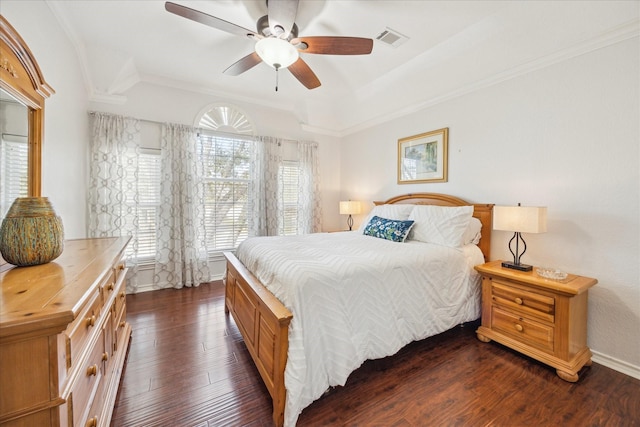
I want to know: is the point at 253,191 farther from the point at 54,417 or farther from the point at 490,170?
the point at 54,417

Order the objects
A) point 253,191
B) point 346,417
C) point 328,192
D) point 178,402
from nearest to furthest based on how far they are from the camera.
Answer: point 346,417 < point 178,402 < point 253,191 < point 328,192

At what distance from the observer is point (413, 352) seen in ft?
7.07

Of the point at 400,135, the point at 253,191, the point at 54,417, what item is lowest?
the point at 54,417

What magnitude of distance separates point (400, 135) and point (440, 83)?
848 mm

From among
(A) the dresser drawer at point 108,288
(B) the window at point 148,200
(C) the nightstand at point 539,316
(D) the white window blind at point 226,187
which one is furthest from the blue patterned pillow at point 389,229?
(B) the window at point 148,200

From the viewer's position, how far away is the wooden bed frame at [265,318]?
4.68ft

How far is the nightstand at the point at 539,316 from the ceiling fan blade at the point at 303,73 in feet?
7.89

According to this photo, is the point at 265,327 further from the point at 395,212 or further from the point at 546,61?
the point at 546,61

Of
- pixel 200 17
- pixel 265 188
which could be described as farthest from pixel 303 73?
pixel 265 188

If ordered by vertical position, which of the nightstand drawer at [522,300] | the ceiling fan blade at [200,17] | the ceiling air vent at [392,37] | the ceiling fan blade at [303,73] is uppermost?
the ceiling air vent at [392,37]

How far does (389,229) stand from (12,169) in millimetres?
2868

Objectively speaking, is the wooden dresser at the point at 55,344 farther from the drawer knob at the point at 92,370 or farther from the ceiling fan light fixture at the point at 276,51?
the ceiling fan light fixture at the point at 276,51

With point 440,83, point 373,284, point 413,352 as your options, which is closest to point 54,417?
point 373,284

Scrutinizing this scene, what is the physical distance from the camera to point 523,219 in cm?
211
